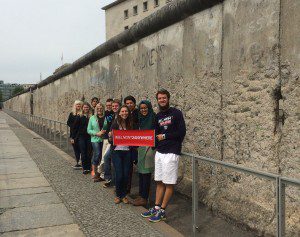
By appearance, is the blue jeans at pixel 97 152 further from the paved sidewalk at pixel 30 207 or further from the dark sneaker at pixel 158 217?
Answer: the dark sneaker at pixel 158 217

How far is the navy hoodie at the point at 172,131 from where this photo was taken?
463cm

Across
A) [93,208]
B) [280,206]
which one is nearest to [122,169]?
[93,208]

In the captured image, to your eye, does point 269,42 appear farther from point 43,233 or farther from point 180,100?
point 43,233

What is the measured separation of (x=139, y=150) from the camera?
5.39 metres

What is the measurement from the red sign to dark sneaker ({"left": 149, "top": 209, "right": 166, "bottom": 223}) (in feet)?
2.70

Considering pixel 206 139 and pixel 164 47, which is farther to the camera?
pixel 164 47

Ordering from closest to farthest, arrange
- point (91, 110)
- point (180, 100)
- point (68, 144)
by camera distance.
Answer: point (180, 100) → point (91, 110) → point (68, 144)

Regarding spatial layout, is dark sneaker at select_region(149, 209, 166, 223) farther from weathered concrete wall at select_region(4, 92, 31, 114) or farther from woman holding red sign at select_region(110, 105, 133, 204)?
weathered concrete wall at select_region(4, 92, 31, 114)

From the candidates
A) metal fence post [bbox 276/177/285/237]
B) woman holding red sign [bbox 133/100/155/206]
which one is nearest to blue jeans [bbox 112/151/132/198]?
woman holding red sign [bbox 133/100/155/206]

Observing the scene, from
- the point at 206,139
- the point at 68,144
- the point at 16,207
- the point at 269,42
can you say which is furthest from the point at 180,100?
the point at 68,144

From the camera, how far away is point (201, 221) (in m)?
4.06

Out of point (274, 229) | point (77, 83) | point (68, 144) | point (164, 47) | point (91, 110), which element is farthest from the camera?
point (77, 83)

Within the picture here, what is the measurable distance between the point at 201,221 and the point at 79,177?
12.3 ft

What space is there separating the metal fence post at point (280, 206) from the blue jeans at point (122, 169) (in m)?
3.09
